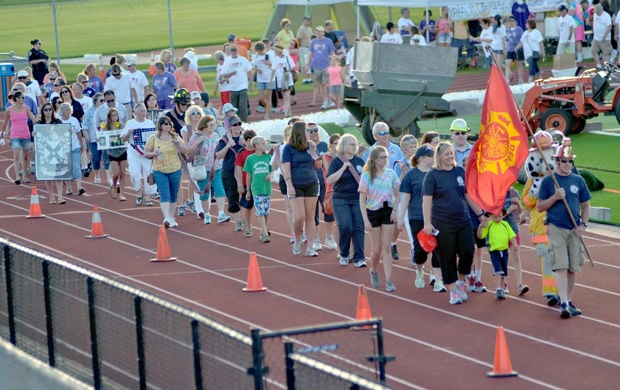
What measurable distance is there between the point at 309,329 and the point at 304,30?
3127cm

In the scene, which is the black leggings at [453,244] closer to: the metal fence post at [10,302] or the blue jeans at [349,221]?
the blue jeans at [349,221]

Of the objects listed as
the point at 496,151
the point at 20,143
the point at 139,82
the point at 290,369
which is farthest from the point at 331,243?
the point at 139,82

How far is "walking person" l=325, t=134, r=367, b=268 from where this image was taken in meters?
15.6

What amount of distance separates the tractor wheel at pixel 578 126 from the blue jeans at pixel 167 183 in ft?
34.2

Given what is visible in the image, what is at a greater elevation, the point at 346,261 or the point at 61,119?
the point at 61,119

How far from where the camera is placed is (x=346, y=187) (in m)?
15.6

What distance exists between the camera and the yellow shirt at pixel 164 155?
18938mm

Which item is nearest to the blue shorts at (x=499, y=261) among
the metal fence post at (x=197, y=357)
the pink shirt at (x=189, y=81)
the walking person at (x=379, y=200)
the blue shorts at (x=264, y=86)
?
the walking person at (x=379, y=200)

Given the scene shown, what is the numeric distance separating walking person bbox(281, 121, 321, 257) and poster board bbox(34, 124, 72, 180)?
6.41 m

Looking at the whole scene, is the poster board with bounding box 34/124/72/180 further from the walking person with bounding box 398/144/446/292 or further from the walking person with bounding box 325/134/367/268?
the walking person with bounding box 398/144/446/292

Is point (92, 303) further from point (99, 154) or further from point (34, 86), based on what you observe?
point (34, 86)

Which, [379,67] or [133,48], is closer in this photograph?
[379,67]

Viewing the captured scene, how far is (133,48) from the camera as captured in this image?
2201 inches

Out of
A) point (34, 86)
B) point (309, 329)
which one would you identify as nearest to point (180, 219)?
point (34, 86)
